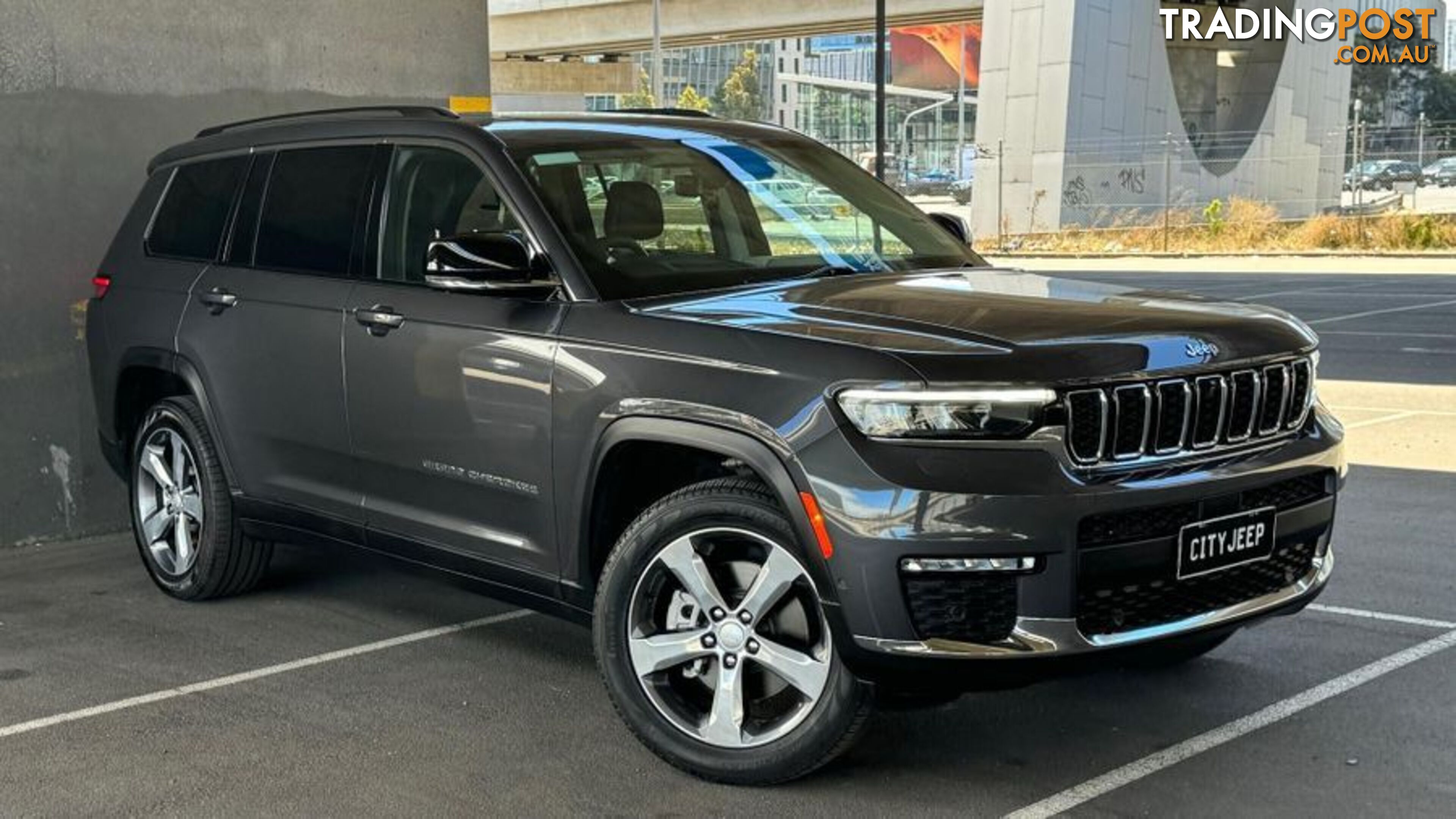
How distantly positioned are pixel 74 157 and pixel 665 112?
3327mm

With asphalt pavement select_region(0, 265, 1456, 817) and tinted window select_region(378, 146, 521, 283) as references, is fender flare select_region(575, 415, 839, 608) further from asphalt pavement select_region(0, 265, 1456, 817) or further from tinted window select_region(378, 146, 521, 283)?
tinted window select_region(378, 146, 521, 283)

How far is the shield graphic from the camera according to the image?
5188 cm

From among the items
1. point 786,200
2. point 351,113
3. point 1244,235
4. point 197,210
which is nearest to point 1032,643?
point 786,200

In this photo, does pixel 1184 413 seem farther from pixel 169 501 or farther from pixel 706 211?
pixel 169 501

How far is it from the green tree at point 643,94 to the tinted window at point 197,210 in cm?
5021

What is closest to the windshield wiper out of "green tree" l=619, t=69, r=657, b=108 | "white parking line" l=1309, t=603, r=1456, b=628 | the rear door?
the rear door

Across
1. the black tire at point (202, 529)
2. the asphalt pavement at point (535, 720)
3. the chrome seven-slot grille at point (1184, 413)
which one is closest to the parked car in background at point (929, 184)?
the black tire at point (202, 529)

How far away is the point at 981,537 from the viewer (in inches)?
163

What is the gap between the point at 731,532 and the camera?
4.57 metres

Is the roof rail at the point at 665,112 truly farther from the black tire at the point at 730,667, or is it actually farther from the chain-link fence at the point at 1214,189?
the chain-link fence at the point at 1214,189

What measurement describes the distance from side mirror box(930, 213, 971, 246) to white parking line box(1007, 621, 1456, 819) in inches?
79.4

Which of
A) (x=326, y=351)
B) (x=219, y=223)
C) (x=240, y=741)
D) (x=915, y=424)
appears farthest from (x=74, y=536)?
(x=915, y=424)

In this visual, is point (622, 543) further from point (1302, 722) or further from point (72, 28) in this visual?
point (72, 28)

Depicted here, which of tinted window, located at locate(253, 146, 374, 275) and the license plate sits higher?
tinted window, located at locate(253, 146, 374, 275)
